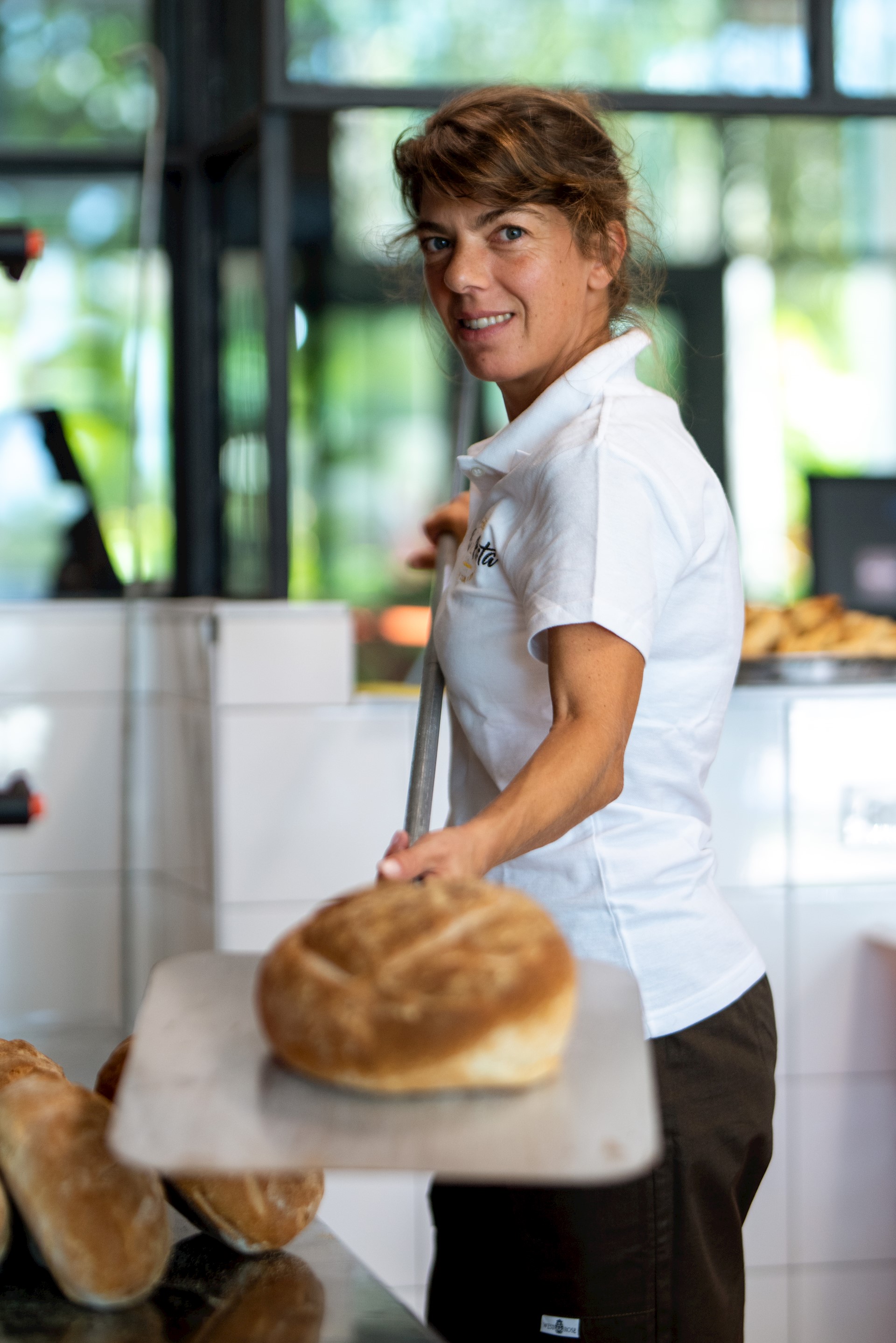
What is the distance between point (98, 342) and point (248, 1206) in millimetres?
2106

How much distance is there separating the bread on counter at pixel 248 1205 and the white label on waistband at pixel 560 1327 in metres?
0.27

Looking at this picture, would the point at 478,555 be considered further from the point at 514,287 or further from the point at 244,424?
the point at 244,424

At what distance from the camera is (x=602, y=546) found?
2.64 feet

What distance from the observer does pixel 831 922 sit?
1899mm

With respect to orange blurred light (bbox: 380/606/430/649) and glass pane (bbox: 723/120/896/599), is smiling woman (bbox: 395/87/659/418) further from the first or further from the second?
glass pane (bbox: 723/120/896/599)

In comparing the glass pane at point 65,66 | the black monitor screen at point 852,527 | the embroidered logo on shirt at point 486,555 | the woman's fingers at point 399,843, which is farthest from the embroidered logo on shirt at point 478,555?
the glass pane at point 65,66

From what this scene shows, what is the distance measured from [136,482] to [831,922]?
4.52ft

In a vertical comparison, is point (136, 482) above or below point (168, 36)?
below

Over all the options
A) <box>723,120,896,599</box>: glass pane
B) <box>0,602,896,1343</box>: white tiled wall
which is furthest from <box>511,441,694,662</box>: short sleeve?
<box>723,120,896,599</box>: glass pane

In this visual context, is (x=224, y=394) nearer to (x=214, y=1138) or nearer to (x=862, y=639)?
(x=862, y=639)

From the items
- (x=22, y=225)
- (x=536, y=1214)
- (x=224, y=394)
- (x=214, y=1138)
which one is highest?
(x=224, y=394)

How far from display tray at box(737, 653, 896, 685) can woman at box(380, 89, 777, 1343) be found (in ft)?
2.88

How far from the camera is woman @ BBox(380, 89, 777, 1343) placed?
3.04ft

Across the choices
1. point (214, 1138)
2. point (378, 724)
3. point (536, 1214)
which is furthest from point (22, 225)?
point (378, 724)
